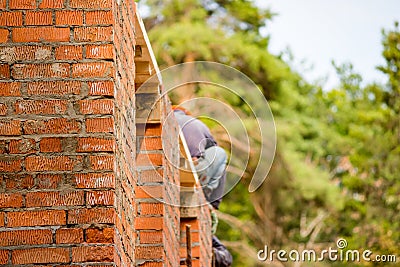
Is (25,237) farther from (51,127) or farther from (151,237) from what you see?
(151,237)

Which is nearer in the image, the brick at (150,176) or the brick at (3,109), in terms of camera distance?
the brick at (3,109)

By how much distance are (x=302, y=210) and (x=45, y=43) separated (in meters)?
28.8

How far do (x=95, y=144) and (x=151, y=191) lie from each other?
93.2 inches

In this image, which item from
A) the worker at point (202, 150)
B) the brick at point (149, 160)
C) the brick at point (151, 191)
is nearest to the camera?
the brick at point (151, 191)

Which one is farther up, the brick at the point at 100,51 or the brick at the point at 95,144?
the brick at the point at 100,51

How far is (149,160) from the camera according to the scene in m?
7.82

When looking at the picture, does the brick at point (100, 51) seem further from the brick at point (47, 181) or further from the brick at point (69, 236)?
the brick at point (69, 236)

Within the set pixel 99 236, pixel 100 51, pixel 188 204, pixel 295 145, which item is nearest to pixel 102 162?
pixel 99 236

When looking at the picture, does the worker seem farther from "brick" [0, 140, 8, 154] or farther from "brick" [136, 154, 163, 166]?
"brick" [0, 140, 8, 154]

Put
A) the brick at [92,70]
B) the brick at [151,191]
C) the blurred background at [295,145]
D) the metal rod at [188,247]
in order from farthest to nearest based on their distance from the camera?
the blurred background at [295,145]
the metal rod at [188,247]
the brick at [151,191]
the brick at [92,70]

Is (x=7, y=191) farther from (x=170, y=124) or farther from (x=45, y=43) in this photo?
(x=170, y=124)

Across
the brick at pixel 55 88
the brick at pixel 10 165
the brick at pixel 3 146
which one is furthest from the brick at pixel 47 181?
the brick at pixel 55 88

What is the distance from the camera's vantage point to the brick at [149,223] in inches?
297

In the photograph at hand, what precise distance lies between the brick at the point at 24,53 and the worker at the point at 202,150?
14.3ft
